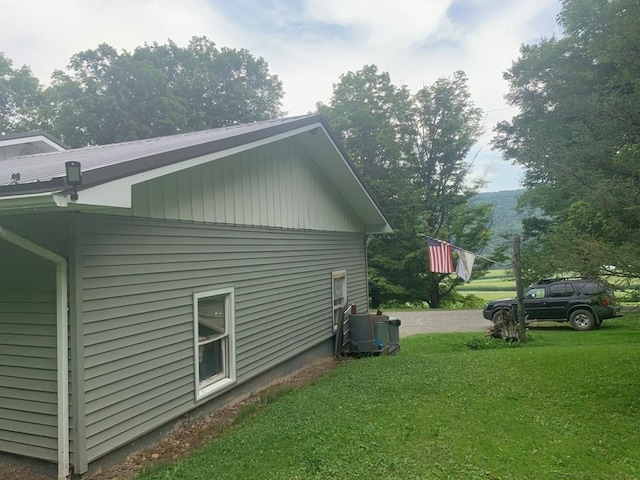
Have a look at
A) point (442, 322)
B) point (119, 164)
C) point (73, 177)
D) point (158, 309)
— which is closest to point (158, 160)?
point (119, 164)

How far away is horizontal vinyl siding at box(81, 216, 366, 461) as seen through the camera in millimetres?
4004

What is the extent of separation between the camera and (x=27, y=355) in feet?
13.2

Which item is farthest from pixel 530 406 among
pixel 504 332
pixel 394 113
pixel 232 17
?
pixel 394 113

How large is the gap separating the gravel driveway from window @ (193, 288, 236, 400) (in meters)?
8.61

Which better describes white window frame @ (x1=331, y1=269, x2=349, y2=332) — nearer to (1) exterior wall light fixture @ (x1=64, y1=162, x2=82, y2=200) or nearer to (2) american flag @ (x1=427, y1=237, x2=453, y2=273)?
(2) american flag @ (x1=427, y1=237, x2=453, y2=273)

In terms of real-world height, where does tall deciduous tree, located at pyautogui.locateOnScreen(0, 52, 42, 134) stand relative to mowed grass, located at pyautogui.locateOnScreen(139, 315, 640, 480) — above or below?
above

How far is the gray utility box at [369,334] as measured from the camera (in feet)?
32.0

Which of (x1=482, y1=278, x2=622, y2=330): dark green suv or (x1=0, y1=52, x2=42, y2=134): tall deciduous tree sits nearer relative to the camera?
(x1=482, y1=278, x2=622, y2=330): dark green suv

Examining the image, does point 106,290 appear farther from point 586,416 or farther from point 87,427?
point 586,416

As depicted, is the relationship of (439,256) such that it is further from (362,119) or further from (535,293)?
(362,119)

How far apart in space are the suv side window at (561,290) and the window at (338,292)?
24.5ft

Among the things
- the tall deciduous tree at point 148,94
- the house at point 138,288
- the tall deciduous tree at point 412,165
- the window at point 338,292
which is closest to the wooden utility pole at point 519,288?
the window at point 338,292

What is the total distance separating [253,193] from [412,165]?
23.1m

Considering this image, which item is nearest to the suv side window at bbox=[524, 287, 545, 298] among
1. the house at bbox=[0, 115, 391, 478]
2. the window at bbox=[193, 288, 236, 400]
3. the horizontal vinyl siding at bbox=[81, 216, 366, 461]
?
the house at bbox=[0, 115, 391, 478]
